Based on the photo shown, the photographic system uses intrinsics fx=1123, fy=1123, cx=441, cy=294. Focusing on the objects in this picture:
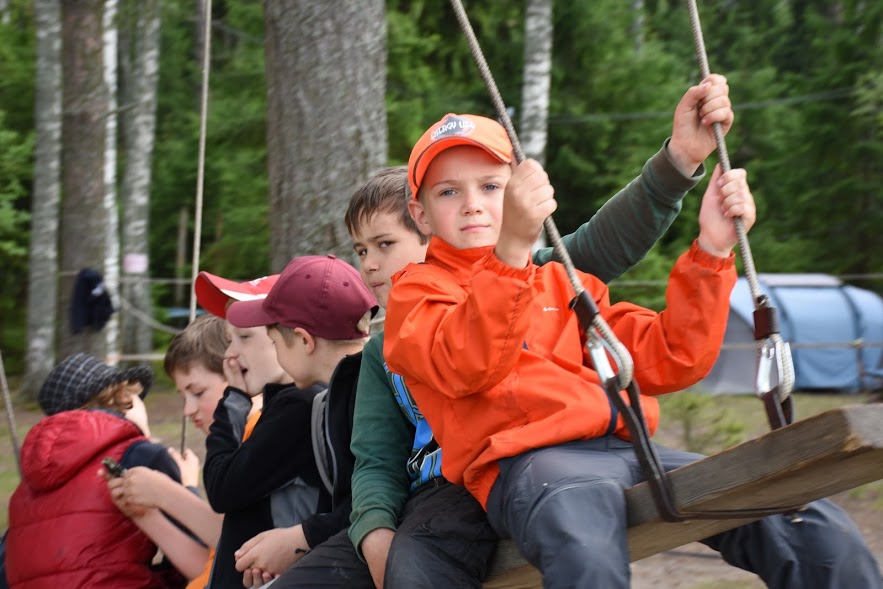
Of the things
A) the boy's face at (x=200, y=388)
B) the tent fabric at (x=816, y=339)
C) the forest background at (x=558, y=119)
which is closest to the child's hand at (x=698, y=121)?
the boy's face at (x=200, y=388)

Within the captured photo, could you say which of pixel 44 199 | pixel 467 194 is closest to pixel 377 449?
pixel 467 194

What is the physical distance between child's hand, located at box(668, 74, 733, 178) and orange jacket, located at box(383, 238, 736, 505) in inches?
13.9

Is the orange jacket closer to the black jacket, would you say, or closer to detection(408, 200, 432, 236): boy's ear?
detection(408, 200, 432, 236): boy's ear

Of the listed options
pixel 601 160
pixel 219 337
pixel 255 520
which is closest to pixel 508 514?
pixel 255 520

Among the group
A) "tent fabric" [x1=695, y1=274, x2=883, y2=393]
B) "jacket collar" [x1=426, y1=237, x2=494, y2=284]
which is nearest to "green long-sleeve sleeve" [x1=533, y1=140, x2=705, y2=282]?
"jacket collar" [x1=426, y1=237, x2=494, y2=284]

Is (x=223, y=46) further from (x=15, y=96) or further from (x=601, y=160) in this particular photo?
(x=601, y=160)

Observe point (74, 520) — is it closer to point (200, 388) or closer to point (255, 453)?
point (200, 388)

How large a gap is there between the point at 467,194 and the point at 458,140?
12 cm

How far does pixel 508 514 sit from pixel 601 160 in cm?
1549

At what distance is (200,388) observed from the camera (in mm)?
3559

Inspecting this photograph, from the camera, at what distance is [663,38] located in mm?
22375

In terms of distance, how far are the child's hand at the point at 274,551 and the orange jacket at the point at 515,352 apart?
2.16ft

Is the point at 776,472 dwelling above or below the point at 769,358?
below

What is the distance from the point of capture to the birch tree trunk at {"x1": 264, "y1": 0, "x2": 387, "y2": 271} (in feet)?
14.2
